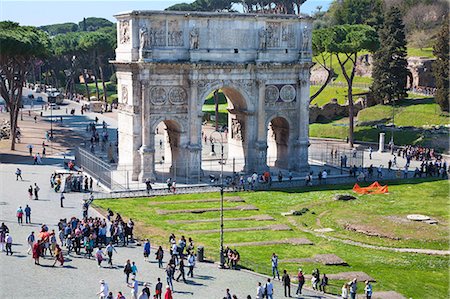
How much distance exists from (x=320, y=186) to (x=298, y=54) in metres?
11.7

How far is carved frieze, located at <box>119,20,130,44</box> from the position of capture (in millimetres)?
59166

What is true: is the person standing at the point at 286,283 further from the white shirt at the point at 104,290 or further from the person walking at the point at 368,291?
the white shirt at the point at 104,290

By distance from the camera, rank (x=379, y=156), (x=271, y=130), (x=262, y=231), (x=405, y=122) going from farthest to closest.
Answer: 1. (x=405, y=122)
2. (x=379, y=156)
3. (x=271, y=130)
4. (x=262, y=231)

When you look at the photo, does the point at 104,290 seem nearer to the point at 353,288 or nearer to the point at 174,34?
the point at 353,288

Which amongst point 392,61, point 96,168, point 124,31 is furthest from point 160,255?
point 392,61

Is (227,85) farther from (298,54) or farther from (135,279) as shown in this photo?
(135,279)

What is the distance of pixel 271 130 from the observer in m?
67.9

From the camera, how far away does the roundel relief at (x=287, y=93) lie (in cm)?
6388

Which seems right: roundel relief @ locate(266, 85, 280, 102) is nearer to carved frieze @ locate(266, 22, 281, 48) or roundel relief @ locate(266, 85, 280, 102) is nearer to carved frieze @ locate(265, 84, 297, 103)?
carved frieze @ locate(265, 84, 297, 103)

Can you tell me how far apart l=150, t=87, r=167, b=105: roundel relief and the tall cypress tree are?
4038 centimetres

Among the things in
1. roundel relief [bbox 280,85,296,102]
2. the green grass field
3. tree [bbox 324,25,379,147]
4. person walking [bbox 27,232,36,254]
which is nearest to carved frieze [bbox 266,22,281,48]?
roundel relief [bbox 280,85,296,102]

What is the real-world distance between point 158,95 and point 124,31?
5.93 meters

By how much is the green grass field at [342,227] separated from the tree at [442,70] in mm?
25531

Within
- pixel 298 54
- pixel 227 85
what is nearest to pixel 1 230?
pixel 227 85
